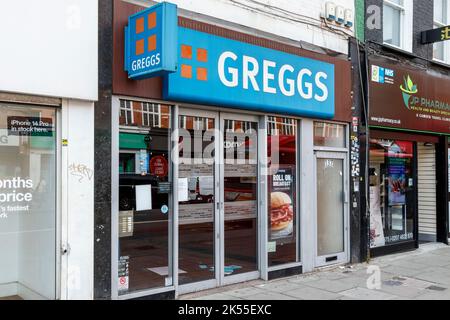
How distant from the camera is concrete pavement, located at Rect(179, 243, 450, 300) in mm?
6770

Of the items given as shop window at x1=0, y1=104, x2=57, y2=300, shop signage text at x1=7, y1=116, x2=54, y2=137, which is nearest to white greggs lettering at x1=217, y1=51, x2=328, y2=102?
shop signage text at x1=7, y1=116, x2=54, y2=137

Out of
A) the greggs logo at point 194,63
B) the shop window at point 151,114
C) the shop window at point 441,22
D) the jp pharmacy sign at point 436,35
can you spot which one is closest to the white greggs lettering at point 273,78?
the greggs logo at point 194,63

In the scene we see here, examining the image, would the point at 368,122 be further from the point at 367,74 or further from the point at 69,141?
the point at 69,141

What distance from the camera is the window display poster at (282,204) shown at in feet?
25.9

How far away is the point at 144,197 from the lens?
6289 mm

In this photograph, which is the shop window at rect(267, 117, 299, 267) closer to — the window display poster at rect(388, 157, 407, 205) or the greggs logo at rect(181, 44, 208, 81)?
the greggs logo at rect(181, 44, 208, 81)

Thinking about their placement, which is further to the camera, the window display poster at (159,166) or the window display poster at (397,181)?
the window display poster at (397,181)

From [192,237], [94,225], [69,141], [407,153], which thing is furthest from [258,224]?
[407,153]

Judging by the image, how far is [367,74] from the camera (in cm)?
927

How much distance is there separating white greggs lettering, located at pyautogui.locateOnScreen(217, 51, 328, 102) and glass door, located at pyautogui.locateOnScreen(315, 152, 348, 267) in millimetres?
1257

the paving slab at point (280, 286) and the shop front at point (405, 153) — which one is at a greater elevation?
the shop front at point (405, 153)

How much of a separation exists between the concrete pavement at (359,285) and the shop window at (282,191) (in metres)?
0.50

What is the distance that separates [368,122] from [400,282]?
3.13 meters

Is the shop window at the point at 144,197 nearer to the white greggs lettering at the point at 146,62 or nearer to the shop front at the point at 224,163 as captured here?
the shop front at the point at 224,163
